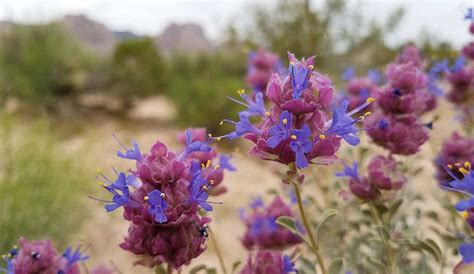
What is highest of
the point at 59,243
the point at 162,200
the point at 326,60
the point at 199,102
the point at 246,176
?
the point at 199,102

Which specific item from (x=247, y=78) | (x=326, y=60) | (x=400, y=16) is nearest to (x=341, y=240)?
(x=247, y=78)

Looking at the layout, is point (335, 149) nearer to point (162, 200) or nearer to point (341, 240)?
point (162, 200)

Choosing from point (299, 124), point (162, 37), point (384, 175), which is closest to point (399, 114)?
point (384, 175)

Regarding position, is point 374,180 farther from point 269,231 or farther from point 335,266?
point 269,231

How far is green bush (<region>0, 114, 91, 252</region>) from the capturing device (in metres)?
3.54

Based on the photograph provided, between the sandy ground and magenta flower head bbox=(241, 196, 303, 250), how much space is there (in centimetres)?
62

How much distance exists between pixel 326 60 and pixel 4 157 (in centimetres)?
545

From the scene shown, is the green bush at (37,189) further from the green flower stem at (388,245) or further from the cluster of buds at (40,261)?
the green flower stem at (388,245)

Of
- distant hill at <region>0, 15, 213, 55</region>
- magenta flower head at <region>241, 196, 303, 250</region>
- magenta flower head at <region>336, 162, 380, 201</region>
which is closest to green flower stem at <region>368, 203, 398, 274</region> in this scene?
magenta flower head at <region>336, 162, 380, 201</region>

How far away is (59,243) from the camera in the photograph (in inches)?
161

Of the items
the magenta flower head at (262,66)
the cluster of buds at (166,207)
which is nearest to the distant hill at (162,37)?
the magenta flower head at (262,66)

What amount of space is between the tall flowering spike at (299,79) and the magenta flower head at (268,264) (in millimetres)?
425

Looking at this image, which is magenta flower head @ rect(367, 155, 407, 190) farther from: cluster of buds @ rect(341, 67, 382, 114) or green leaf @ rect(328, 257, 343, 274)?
cluster of buds @ rect(341, 67, 382, 114)

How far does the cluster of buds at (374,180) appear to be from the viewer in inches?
61.8
